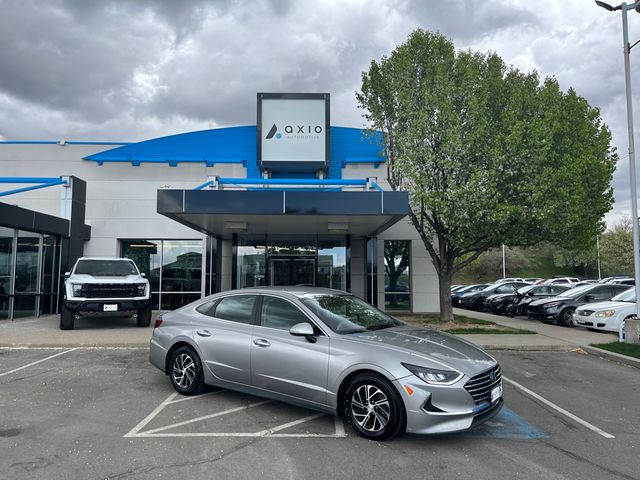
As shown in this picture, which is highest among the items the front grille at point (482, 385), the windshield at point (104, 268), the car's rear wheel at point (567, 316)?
the windshield at point (104, 268)

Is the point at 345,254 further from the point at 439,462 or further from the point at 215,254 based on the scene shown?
the point at 439,462

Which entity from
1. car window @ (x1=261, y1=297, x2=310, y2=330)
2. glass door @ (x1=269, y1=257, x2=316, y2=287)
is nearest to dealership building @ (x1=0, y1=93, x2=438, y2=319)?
glass door @ (x1=269, y1=257, x2=316, y2=287)

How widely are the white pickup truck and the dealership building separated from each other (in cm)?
420

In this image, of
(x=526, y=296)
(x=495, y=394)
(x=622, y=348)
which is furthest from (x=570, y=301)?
(x=495, y=394)

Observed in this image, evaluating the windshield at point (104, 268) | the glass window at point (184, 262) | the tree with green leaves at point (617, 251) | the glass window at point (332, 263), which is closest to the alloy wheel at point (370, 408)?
the windshield at point (104, 268)

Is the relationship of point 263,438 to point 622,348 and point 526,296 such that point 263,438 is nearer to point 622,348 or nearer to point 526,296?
point 622,348

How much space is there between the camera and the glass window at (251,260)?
60.6 ft

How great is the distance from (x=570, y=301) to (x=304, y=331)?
14198 millimetres

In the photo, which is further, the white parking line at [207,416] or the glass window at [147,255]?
the glass window at [147,255]

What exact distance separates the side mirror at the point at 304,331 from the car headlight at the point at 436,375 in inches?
45.8

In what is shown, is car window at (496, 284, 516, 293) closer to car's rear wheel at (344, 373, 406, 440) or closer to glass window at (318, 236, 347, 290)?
glass window at (318, 236, 347, 290)

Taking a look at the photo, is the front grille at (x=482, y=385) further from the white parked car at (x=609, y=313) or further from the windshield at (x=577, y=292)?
the windshield at (x=577, y=292)

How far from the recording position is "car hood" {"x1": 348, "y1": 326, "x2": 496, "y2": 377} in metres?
4.73

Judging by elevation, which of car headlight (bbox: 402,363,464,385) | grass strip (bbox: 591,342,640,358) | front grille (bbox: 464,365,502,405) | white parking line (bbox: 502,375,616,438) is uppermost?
car headlight (bbox: 402,363,464,385)
